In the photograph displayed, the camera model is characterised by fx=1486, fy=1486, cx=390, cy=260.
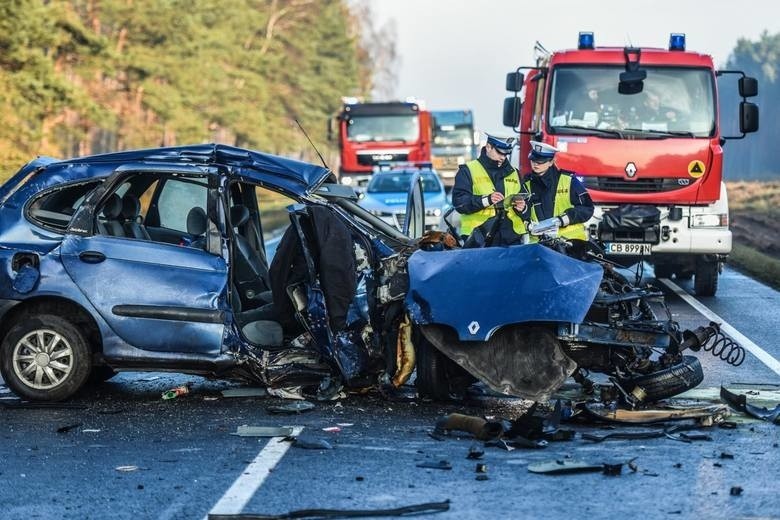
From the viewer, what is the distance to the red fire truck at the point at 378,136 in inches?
1538

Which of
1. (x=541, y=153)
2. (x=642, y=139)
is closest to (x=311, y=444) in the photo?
(x=541, y=153)

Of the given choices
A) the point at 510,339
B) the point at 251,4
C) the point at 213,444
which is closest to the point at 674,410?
the point at 510,339

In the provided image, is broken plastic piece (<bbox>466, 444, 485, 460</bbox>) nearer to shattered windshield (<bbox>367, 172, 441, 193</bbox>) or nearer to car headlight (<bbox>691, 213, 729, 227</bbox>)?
car headlight (<bbox>691, 213, 729, 227</bbox>)

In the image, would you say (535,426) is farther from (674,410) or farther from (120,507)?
(120,507)

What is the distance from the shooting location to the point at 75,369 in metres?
9.43

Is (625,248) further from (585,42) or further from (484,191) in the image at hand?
(484,191)

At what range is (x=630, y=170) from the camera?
54.4ft

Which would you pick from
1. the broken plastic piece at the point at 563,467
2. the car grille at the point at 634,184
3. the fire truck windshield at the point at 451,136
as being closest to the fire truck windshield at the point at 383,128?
the fire truck windshield at the point at 451,136

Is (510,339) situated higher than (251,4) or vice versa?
(251,4)

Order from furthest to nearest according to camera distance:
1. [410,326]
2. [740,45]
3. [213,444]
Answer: [740,45]
[410,326]
[213,444]

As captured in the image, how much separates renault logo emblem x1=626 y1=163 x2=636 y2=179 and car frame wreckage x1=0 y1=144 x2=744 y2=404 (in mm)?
6865

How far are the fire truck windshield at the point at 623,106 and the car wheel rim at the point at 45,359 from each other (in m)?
8.39

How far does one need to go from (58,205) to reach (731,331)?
6.81 meters

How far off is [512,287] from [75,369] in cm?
286
